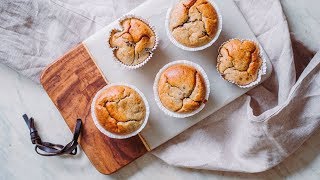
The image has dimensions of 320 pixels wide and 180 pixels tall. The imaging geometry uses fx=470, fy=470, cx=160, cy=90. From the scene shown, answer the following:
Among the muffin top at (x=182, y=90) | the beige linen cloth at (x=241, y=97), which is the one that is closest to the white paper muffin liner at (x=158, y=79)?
the muffin top at (x=182, y=90)

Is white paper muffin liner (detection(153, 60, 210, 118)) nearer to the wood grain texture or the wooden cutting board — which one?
the wooden cutting board

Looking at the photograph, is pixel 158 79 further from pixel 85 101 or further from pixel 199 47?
pixel 85 101

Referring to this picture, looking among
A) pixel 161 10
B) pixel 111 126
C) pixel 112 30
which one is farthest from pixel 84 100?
pixel 161 10

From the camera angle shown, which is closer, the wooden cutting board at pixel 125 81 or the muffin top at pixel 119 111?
the muffin top at pixel 119 111

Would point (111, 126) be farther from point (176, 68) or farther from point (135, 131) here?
point (176, 68)

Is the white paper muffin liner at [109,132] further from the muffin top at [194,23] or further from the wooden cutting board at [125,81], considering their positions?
the muffin top at [194,23]

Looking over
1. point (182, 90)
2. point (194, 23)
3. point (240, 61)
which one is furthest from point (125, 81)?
point (240, 61)

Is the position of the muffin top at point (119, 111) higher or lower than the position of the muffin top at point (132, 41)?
lower
